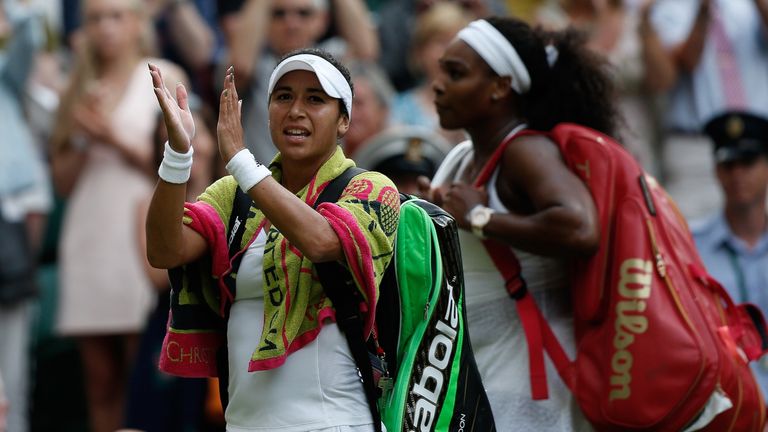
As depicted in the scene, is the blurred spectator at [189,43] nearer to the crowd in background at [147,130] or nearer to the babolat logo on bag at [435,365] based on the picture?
the crowd in background at [147,130]

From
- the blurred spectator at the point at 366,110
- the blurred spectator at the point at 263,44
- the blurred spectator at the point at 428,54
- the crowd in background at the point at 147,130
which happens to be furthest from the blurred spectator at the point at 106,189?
the blurred spectator at the point at 428,54

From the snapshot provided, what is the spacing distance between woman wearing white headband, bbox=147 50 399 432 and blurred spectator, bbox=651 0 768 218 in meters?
5.06

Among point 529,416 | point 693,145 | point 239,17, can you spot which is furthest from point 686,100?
point 529,416

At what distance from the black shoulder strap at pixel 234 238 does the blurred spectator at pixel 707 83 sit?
5.08m

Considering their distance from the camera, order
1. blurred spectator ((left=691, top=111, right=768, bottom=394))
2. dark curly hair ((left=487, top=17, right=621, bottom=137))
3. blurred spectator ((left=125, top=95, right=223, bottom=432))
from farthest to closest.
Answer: blurred spectator ((left=691, top=111, right=768, bottom=394)) → blurred spectator ((left=125, top=95, right=223, bottom=432)) → dark curly hair ((left=487, top=17, right=621, bottom=137))

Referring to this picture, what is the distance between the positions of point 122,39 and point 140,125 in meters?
0.56

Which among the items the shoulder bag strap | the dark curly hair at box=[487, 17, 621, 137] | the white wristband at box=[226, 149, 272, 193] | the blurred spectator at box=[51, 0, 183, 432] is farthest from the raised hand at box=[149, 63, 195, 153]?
the blurred spectator at box=[51, 0, 183, 432]

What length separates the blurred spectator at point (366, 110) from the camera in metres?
8.30

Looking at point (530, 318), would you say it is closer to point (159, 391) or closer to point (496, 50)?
point (496, 50)

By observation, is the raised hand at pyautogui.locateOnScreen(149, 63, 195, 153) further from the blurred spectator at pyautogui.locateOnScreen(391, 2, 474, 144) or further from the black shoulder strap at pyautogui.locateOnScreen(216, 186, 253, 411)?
the blurred spectator at pyautogui.locateOnScreen(391, 2, 474, 144)

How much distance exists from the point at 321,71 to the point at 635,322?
1610mm

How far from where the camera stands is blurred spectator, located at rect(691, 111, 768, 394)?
7453 mm

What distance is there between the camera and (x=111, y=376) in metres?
8.41

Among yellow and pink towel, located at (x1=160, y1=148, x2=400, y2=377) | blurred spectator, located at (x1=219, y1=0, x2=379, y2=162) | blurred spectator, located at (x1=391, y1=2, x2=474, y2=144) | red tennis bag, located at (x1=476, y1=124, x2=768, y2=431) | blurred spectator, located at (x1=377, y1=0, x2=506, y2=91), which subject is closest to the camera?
→ yellow and pink towel, located at (x1=160, y1=148, x2=400, y2=377)
